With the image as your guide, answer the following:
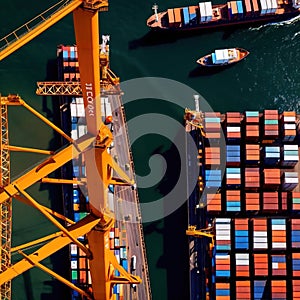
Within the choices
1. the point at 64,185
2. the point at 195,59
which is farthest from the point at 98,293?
the point at 195,59

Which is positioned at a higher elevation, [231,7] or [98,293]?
[231,7]

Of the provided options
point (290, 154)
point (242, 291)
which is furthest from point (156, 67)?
point (242, 291)

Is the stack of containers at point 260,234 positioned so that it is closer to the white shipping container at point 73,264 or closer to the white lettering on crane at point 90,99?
the white shipping container at point 73,264

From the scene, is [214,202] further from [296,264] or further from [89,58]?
[89,58]

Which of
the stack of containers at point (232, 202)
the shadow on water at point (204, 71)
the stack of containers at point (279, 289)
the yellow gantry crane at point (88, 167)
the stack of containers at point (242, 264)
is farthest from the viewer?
the shadow on water at point (204, 71)

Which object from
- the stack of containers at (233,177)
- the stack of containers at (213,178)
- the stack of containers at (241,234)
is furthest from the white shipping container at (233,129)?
the stack of containers at (241,234)

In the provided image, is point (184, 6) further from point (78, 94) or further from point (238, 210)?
point (238, 210)
